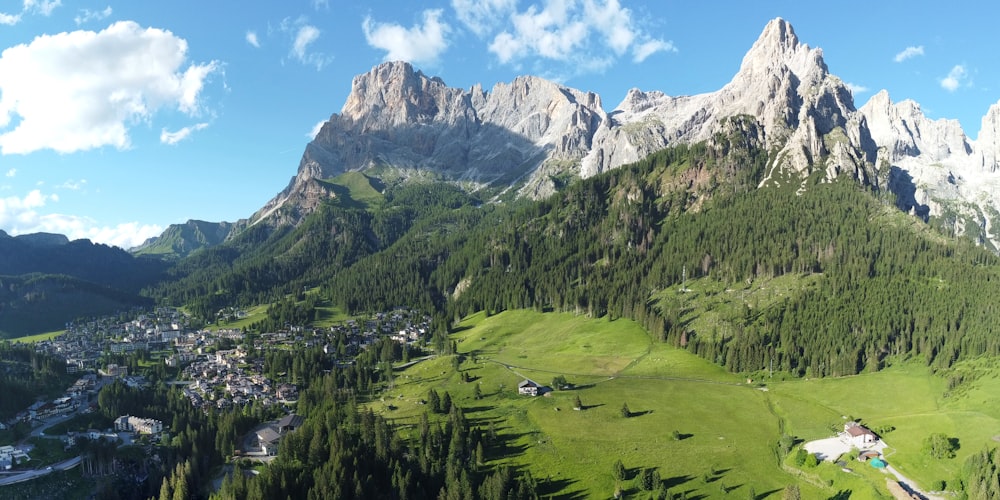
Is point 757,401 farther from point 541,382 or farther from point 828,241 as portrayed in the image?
point 828,241

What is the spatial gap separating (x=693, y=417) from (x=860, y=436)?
96.1 ft

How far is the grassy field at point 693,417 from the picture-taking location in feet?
292

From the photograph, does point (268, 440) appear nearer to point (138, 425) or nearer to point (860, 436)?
point (138, 425)

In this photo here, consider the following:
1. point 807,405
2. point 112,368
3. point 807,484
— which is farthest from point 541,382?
point 112,368

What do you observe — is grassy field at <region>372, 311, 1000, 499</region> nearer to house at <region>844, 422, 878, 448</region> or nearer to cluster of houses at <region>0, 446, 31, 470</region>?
house at <region>844, 422, 878, 448</region>

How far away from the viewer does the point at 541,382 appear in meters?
146

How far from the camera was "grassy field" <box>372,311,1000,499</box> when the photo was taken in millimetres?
89062

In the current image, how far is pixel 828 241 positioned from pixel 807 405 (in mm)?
96288

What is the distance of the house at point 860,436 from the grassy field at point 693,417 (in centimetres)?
257

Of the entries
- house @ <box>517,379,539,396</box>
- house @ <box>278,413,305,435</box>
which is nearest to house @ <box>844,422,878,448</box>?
house @ <box>517,379,539,396</box>

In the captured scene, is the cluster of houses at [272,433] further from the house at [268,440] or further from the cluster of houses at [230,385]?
the cluster of houses at [230,385]

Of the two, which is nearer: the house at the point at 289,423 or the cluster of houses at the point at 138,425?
the house at the point at 289,423

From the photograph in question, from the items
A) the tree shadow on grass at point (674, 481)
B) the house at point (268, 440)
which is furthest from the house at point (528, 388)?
the house at point (268, 440)

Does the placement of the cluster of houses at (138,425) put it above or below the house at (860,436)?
above
